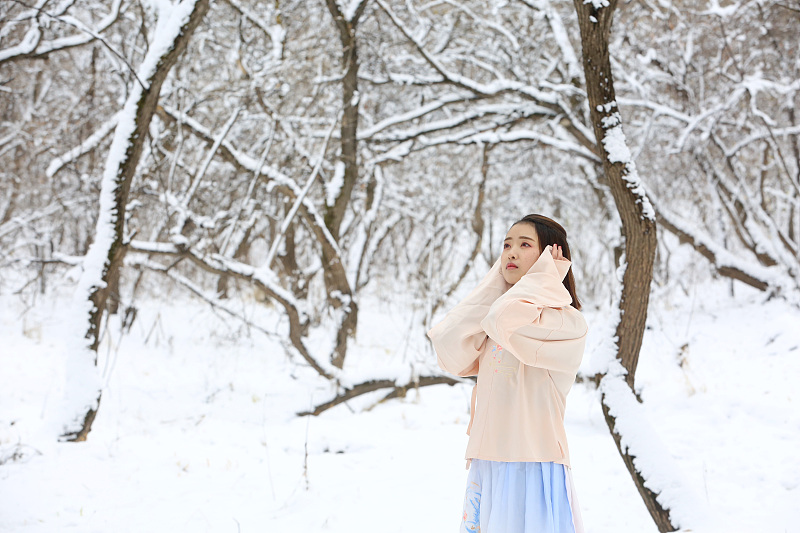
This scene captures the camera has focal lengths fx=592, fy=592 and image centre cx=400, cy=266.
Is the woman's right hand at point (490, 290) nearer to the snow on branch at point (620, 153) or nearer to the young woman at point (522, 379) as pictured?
the young woman at point (522, 379)

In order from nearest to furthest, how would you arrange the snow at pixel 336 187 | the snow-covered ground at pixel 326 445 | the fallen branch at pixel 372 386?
the snow-covered ground at pixel 326 445 < the fallen branch at pixel 372 386 < the snow at pixel 336 187

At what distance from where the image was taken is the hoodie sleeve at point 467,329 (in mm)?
2090

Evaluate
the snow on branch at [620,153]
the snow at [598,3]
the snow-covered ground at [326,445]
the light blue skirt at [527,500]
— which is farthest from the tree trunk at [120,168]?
the light blue skirt at [527,500]

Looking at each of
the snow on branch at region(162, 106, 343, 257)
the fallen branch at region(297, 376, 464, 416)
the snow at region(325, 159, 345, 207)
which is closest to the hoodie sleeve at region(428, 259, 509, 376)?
the fallen branch at region(297, 376, 464, 416)

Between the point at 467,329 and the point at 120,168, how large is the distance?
9.88 ft

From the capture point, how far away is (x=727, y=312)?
318 inches

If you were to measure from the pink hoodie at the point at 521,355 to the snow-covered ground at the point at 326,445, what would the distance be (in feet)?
4.13

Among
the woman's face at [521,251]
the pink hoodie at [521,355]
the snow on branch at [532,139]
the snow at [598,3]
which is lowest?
the pink hoodie at [521,355]

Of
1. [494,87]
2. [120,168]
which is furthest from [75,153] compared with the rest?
[494,87]

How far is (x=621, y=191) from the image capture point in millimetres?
2922

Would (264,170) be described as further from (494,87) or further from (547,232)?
(547,232)

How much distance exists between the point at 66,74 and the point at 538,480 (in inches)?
379

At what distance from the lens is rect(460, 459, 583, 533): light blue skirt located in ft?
6.06

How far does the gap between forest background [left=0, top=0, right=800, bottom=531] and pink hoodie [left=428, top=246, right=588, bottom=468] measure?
1.10 metres
